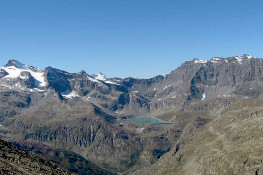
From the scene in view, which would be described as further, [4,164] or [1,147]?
[1,147]

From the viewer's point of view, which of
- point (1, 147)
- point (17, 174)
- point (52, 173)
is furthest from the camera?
point (1, 147)

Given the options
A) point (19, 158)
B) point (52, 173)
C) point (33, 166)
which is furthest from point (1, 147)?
point (52, 173)

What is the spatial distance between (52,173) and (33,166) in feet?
21.5

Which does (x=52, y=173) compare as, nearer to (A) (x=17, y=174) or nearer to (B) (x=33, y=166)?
(B) (x=33, y=166)

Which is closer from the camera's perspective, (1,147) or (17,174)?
(17,174)

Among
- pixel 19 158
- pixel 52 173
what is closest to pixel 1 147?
pixel 19 158

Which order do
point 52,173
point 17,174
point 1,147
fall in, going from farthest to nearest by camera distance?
point 1,147
point 52,173
point 17,174

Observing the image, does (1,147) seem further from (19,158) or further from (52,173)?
(52,173)

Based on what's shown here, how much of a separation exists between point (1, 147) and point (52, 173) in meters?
21.1

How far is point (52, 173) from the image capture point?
3455 inches

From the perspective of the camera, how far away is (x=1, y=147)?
93.4m

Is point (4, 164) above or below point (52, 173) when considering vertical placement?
above

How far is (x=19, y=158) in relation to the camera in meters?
90.8

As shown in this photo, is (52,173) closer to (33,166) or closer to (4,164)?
(33,166)
